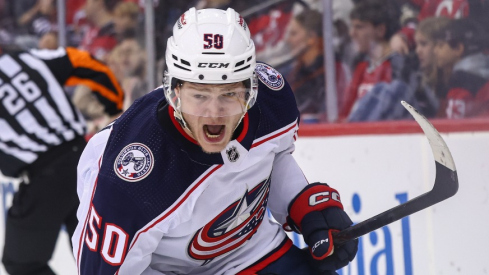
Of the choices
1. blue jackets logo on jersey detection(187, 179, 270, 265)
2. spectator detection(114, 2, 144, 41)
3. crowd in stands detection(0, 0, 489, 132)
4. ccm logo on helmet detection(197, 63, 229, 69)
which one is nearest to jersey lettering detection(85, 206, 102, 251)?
blue jackets logo on jersey detection(187, 179, 270, 265)

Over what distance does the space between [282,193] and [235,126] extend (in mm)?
441

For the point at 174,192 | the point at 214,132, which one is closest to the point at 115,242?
the point at 174,192

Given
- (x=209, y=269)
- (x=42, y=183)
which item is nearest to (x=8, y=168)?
(x=42, y=183)

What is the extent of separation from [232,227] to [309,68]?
1719mm

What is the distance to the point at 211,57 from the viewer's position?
1880mm

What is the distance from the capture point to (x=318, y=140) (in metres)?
3.41

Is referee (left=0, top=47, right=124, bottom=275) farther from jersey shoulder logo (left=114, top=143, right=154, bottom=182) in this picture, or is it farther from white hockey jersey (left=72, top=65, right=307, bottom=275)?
jersey shoulder logo (left=114, top=143, right=154, bottom=182)

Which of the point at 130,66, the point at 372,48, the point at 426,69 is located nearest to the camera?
the point at 426,69

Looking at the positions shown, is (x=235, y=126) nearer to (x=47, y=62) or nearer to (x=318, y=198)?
(x=318, y=198)

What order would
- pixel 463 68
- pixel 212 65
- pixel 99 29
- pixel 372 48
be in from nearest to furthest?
pixel 212 65 → pixel 463 68 → pixel 372 48 → pixel 99 29

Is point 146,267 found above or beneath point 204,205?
beneath

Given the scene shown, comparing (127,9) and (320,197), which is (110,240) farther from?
(127,9)

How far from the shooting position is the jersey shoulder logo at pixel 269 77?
2184 millimetres

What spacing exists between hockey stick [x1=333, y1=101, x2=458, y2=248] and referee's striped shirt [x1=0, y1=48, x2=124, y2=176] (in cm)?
165
